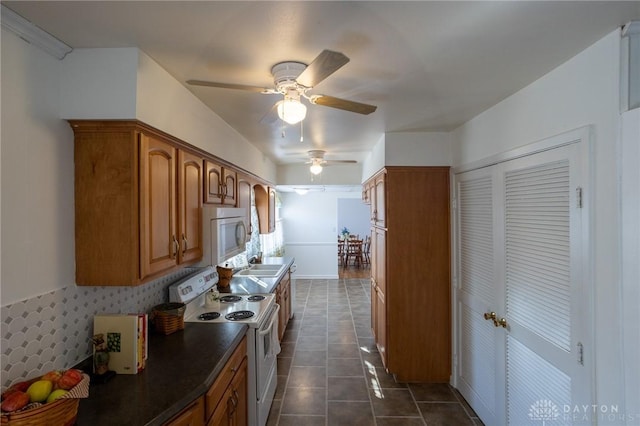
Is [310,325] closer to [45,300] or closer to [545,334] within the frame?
[545,334]

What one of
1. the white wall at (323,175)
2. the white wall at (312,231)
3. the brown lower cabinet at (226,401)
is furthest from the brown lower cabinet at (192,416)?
the white wall at (312,231)

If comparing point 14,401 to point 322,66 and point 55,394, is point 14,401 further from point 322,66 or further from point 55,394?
point 322,66

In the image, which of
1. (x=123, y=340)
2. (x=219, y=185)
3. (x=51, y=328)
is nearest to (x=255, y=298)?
(x=219, y=185)

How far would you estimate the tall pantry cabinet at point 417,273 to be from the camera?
9.92ft

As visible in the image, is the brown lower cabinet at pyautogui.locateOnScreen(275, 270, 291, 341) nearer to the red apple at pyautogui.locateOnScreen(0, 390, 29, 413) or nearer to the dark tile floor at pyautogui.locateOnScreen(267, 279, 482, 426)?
the dark tile floor at pyautogui.locateOnScreen(267, 279, 482, 426)

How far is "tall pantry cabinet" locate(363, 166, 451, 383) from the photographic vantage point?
9.92 ft

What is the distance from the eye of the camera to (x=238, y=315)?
92.4 inches

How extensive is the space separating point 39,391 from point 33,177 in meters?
0.82

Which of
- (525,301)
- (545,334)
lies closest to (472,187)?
(525,301)

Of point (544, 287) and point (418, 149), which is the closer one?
point (544, 287)

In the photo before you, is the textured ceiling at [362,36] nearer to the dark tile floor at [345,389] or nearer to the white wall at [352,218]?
the dark tile floor at [345,389]

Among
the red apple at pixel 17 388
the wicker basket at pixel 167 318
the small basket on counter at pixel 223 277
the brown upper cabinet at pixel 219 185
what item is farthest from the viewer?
the small basket on counter at pixel 223 277

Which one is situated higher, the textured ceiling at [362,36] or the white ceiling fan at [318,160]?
the textured ceiling at [362,36]

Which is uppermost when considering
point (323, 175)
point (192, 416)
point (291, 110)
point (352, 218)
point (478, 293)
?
point (323, 175)
